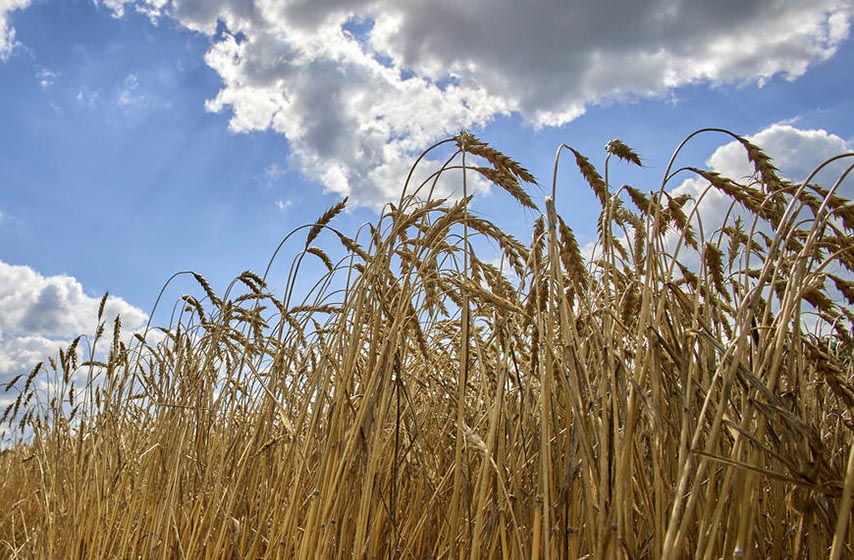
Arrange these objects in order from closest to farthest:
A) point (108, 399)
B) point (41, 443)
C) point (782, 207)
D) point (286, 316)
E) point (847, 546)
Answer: point (847, 546) < point (782, 207) < point (286, 316) < point (108, 399) < point (41, 443)

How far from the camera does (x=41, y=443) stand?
349 centimetres

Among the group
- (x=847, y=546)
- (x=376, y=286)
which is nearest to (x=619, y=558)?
(x=847, y=546)

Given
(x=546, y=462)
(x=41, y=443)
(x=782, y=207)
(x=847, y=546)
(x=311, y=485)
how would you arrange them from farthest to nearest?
(x=41, y=443) → (x=311, y=485) → (x=782, y=207) → (x=847, y=546) → (x=546, y=462)

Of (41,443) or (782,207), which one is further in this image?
(41,443)

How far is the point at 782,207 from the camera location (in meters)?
1.50

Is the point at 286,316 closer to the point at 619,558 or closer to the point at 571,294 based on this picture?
the point at 571,294

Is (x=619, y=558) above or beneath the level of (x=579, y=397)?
beneath

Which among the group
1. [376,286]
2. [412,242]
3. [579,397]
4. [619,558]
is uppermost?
[412,242]

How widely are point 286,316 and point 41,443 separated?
233cm

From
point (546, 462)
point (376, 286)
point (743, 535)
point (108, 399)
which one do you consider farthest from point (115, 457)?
point (743, 535)

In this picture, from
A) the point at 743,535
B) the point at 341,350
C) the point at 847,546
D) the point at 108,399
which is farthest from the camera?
the point at 108,399

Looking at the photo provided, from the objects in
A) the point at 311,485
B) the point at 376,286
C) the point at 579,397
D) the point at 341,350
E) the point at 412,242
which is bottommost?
the point at 311,485

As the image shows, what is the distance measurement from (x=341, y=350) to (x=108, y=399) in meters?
1.71

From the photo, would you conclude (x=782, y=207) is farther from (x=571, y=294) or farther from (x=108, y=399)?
(x=108, y=399)
